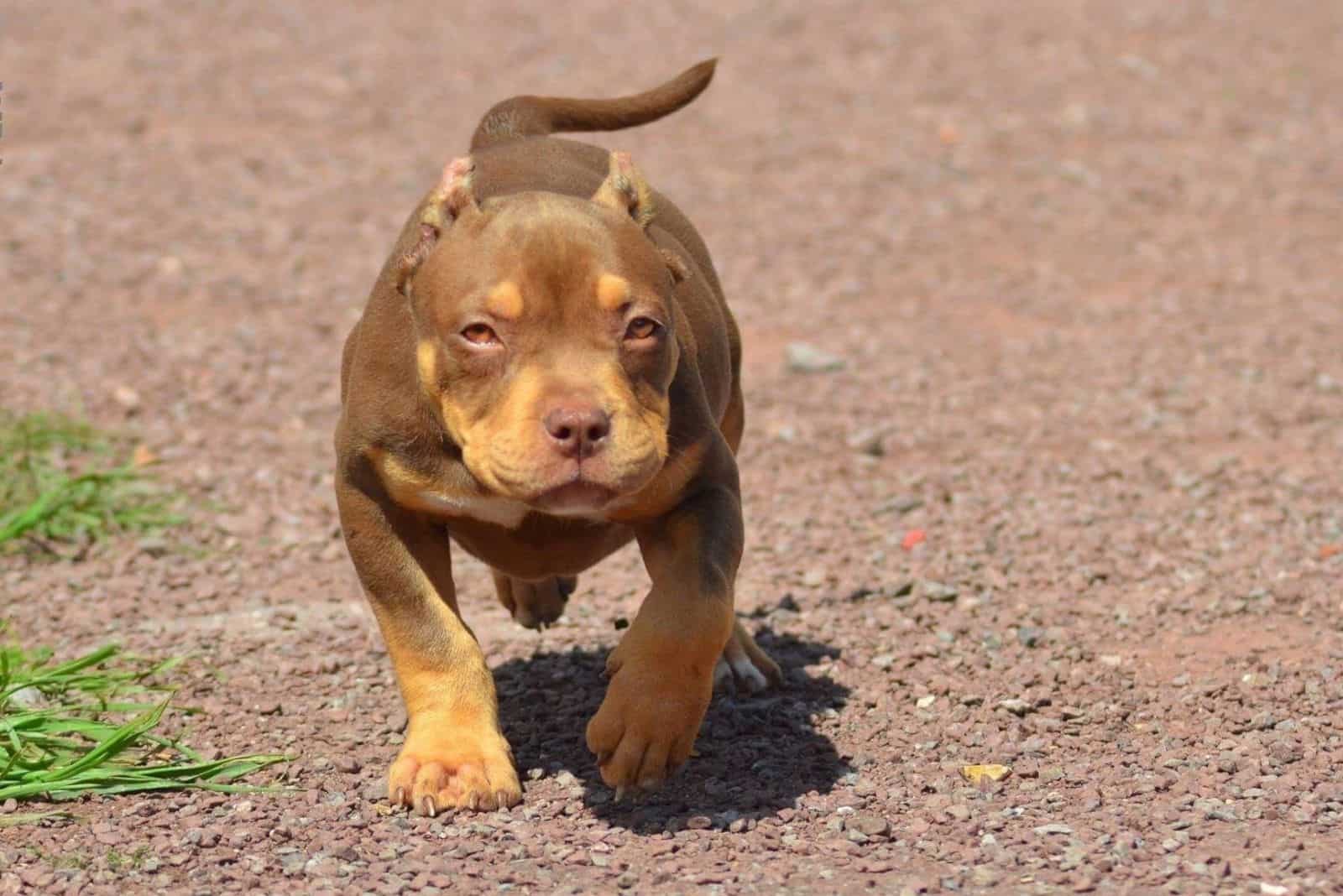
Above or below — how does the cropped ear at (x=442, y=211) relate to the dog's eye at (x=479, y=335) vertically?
above

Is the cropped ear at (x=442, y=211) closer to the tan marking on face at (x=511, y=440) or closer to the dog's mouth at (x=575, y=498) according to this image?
the tan marking on face at (x=511, y=440)

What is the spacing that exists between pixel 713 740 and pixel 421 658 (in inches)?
37.6

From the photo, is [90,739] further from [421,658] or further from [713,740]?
[713,740]

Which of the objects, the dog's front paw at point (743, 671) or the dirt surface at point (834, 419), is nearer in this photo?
the dirt surface at point (834, 419)

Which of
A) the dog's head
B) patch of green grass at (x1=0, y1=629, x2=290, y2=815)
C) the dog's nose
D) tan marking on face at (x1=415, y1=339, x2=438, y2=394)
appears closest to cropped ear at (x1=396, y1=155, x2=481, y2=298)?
the dog's head

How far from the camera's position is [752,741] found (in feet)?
18.8

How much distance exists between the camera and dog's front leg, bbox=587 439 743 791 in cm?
493

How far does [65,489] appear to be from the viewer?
7.66m

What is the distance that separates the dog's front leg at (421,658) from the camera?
16.7 feet

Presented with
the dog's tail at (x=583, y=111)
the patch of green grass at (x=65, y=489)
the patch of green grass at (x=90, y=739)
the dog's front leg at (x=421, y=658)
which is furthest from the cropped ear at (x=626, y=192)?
the patch of green grass at (x=65, y=489)

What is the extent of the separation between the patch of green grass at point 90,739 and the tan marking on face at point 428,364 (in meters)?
1.18

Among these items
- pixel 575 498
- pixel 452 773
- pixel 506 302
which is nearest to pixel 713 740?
pixel 452 773

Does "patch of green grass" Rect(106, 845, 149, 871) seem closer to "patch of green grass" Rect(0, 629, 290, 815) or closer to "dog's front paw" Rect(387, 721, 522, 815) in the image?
"patch of green grass" Rect(0, 629, 290, 815)

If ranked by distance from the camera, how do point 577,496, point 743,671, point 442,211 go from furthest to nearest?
point 743,671
point 442,211
point 577,496
